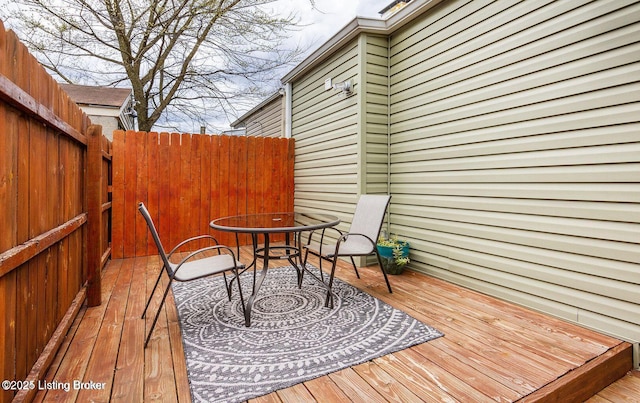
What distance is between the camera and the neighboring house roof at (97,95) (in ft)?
19.6

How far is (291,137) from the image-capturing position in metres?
5.75

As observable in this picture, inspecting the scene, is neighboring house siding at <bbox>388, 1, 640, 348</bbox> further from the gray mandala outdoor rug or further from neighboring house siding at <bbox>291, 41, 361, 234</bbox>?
the gray mandala outdoor rug

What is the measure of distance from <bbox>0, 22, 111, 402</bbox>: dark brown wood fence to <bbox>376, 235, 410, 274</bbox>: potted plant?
8.72 ft

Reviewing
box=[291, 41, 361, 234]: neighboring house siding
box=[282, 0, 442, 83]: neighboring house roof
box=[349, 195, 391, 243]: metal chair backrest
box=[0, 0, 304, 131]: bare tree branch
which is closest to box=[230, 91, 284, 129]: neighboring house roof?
box=[0, 0, 304, 131]: bare tree branch

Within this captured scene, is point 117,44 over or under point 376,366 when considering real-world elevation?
over

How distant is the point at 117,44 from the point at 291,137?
14.9 ft

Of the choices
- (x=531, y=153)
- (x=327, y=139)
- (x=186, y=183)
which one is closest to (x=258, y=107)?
(x=186, y=183)

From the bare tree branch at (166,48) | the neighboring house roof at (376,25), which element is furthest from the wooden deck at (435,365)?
the bare tree branch at (166,48)

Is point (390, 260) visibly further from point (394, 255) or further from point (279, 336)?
point (279, 336)

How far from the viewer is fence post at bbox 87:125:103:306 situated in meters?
2.58

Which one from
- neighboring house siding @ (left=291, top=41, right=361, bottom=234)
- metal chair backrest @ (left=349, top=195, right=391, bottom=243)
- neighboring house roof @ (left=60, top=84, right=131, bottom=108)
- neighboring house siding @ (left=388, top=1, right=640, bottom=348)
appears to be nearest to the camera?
neighboring house siding @ (left=388, top=1, right=640, bottom=348)

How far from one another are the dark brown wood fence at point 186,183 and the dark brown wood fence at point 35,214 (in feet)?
7.01

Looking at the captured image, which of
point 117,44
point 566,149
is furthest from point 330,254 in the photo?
point 117,44

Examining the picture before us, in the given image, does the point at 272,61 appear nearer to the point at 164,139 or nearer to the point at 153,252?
the point at 164,139
